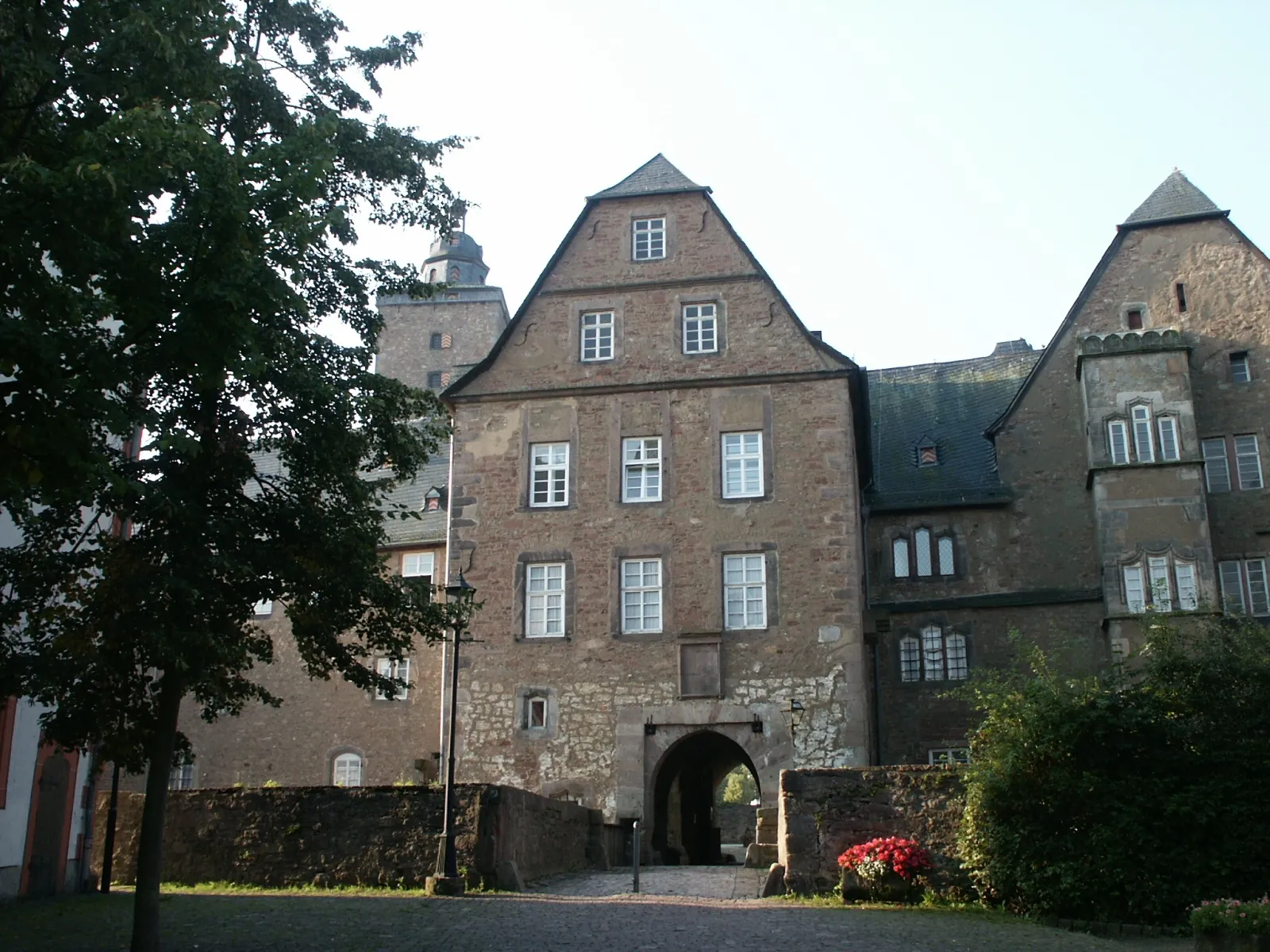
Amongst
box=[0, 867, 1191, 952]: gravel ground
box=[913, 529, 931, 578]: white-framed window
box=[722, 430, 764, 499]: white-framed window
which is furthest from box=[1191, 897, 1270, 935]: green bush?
box=[913, 529, 931, 578]: white-framed window

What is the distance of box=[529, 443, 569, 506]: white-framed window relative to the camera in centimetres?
2589

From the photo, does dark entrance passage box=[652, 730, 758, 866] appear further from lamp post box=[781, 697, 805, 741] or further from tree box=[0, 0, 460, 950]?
tree box=[0, 0, 460, 950]

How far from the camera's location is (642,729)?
79.3ft

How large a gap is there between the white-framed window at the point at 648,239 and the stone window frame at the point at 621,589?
5.77 meters

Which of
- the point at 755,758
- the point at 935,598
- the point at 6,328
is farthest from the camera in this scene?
the point at 935,598

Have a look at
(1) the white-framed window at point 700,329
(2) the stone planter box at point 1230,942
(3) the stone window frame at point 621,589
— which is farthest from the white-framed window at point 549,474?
(2) the stone planter box at point 1230,942

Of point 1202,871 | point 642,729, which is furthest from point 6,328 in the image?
point 642,729

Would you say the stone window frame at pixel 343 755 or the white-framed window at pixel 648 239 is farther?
the stone window frame at pixel 343 755

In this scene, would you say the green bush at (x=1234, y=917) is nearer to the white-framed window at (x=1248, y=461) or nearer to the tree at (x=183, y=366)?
the tree at (x=183, y=366)

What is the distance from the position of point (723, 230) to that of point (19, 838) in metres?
16.3

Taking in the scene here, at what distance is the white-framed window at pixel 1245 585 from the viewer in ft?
91.4

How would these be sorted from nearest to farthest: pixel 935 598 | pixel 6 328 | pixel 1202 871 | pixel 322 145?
pixel 6 328
pixel 322 145
pixel 1202 871
pixel 935 598

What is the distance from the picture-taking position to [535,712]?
2470 cm

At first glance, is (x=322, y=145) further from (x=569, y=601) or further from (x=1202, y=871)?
(x=569, y=601)
